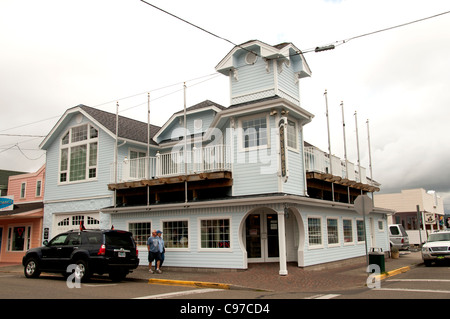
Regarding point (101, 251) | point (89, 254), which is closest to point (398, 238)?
point (101, 251)

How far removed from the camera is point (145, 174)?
66.4 ft

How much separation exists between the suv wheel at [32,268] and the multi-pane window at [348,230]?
1351cm

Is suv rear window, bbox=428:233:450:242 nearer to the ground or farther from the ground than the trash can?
farther from the ground

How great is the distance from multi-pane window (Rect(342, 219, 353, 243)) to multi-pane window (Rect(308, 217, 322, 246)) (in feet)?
10.9

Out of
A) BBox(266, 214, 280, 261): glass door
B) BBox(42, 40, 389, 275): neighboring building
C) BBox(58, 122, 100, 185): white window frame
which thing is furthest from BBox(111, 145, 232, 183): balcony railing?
BBox(266, 214, 280, 261): glass door

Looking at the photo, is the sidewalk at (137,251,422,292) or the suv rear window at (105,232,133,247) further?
the suv rear window at (105,232,133,247)

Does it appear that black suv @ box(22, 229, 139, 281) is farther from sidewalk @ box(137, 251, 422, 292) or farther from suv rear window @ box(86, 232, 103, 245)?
sidewalk @ box(137, 251, 422, 292)

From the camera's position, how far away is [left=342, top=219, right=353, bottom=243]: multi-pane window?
20109 millimetres

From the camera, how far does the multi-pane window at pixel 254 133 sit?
52.9ft

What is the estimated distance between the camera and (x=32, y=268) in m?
15.2

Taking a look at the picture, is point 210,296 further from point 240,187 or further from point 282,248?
point 240,187

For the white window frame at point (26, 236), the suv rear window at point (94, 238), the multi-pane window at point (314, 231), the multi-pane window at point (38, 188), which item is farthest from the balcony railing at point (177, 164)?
the multi-pane window at point (38, 188)

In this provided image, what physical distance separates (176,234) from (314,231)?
5.72m
